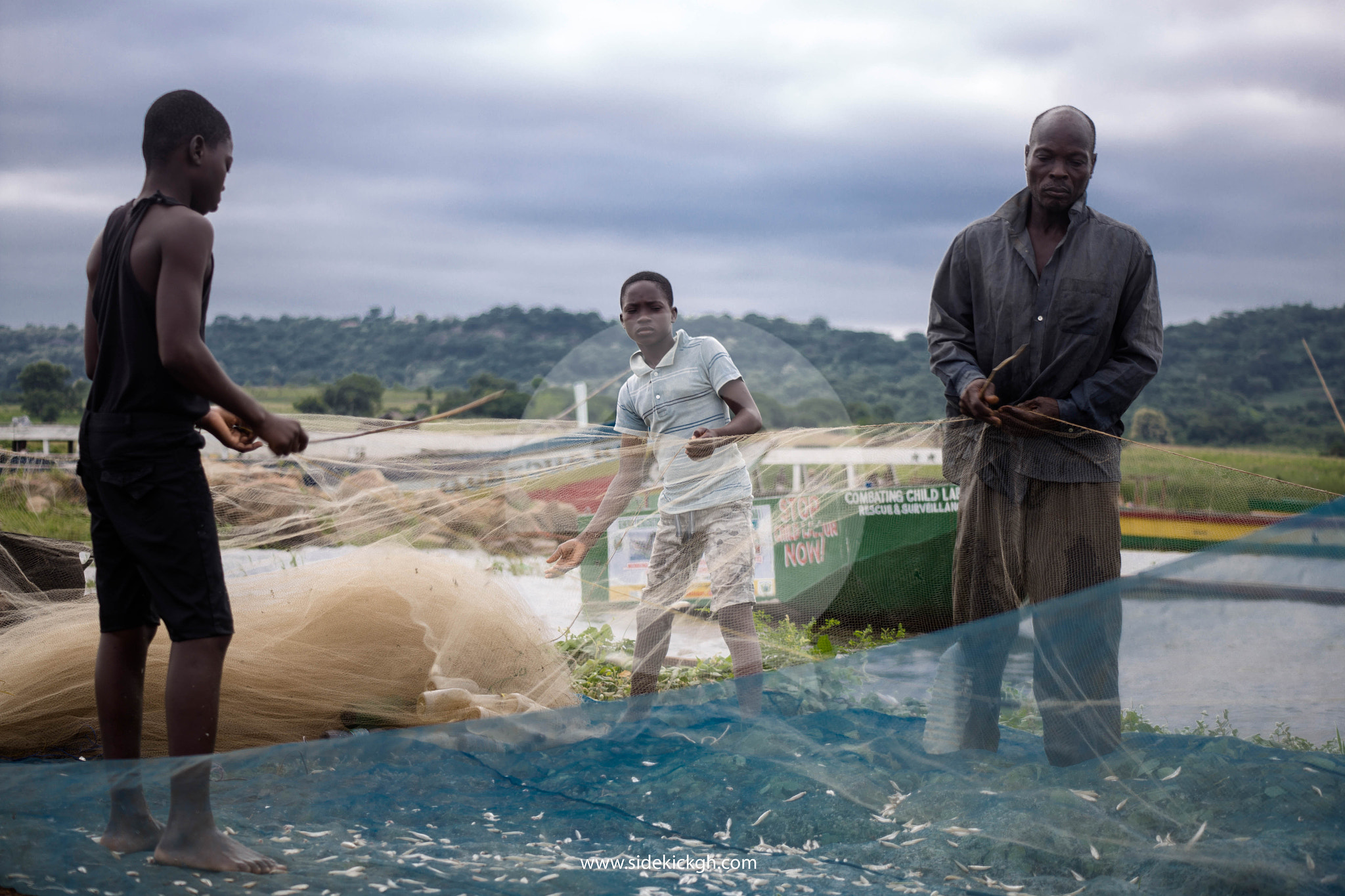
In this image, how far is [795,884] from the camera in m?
1.96

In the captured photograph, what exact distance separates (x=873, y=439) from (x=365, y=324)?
39.4 metres

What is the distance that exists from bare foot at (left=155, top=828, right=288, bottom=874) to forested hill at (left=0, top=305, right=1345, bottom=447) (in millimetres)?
14898

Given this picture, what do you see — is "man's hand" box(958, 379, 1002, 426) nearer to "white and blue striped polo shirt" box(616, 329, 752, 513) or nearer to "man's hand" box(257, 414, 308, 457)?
"white and blue striped polo shirt" box(616, 329, 752, 513)

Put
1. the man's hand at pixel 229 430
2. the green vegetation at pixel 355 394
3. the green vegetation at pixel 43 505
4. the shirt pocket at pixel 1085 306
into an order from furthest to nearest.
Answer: the green vegetation at pixel 355 394 → the green vegetation at pixel 43 505 → the shirt pocket at pixel 1085 306 → the man's hand at pixel 229 430

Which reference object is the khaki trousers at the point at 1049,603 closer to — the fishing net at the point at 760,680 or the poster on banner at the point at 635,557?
the fishing net at the point at 760,680

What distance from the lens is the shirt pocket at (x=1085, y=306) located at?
261 cm

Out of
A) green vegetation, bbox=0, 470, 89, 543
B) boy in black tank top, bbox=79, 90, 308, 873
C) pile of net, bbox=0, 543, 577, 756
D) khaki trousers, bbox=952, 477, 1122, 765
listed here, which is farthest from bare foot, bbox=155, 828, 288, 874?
green vegetation, bbox=0, 470, 89, 543

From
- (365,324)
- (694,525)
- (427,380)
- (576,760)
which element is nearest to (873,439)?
(694,525)

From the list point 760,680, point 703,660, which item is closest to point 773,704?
point 760,680

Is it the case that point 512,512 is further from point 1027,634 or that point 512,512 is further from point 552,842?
point 1027,634

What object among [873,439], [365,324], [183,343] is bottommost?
[873,439]

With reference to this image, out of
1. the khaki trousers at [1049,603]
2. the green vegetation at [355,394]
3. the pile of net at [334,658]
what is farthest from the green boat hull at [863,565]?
the green vegetation at [355,394]

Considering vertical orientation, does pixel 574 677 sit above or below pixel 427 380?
below

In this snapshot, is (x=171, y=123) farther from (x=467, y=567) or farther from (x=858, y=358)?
(x=858, y=358)
